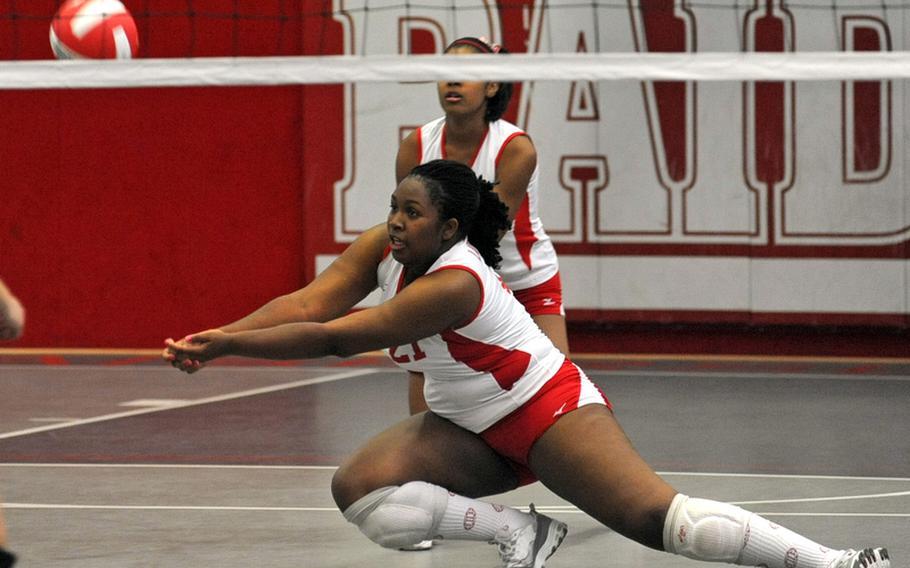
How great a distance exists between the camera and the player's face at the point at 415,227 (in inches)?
175

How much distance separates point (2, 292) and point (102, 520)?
2.48m

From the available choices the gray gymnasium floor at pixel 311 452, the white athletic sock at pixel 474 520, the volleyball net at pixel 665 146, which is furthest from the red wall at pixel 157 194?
the white athletic sock at pixel 474 520

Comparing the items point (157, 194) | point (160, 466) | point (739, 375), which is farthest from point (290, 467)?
point (157, 194)

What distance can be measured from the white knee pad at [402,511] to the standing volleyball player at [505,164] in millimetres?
1306

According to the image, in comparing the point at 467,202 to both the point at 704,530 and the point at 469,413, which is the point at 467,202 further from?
the point at 704,530

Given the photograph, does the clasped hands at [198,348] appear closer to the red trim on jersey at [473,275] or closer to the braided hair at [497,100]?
the red trim on jersey at [473,275]

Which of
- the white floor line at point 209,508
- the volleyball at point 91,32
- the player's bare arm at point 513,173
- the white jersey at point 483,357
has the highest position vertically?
the volleyball at point 91,32

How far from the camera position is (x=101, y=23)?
8.65m

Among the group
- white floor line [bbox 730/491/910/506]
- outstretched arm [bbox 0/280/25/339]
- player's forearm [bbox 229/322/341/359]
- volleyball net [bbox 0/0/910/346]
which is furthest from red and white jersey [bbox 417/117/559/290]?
volleyball net [bbox 0/0/910/346]

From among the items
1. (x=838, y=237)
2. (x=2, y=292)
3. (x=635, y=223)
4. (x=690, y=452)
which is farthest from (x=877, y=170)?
(x=2, y=292)

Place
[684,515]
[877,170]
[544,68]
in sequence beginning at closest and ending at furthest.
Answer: [684,515]
[544,68]
[877,170]

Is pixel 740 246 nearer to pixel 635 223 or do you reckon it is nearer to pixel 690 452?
pixel 635 223

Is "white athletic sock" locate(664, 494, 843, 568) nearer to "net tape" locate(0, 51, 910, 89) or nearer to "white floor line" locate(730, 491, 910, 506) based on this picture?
"white floor line" locate(730, 491, 910, 506)

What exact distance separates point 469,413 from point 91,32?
189 inches
